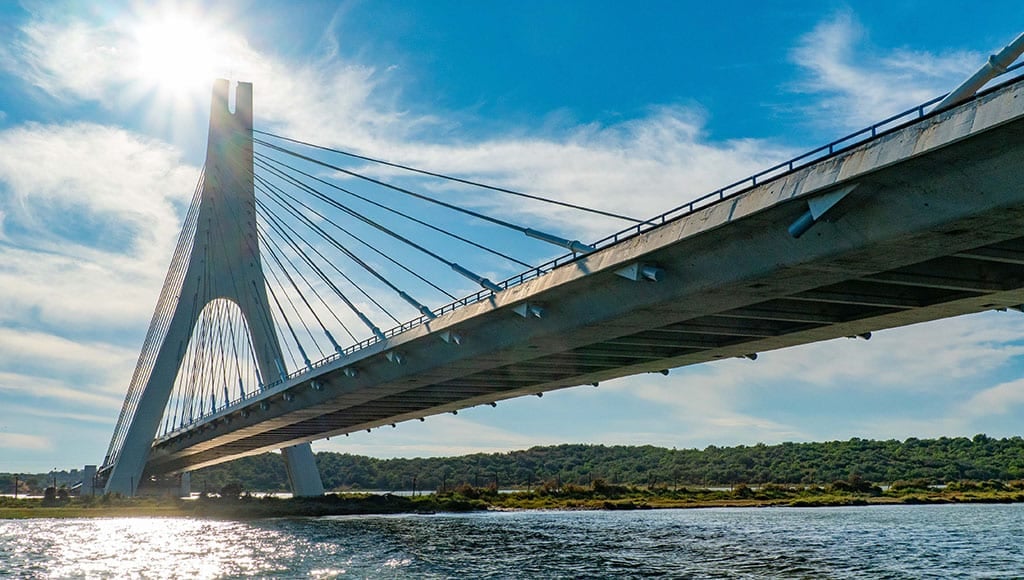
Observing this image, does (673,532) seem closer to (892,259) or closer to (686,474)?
(892,259)

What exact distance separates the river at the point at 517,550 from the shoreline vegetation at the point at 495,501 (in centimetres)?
1514

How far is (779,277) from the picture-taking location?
87.7ft

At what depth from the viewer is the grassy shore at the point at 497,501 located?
256ft

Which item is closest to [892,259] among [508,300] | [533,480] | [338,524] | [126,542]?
[508,300]

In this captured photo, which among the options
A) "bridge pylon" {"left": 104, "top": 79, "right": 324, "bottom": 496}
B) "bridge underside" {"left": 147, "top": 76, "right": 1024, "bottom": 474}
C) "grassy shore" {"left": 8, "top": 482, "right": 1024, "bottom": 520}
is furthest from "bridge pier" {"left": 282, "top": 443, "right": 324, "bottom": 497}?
"bridge underside" {"left": 147, "top": 76, "right": 1024, "bottom": 474}

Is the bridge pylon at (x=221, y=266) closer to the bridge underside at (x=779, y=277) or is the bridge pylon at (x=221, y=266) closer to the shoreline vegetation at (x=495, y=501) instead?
the shoreline vegetation at (x=495, y=501)

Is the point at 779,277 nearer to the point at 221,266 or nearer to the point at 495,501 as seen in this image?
the point at 221,266

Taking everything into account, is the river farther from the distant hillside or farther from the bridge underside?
the distant hillside

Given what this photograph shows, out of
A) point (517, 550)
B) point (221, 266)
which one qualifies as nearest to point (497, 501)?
point (221, 266)

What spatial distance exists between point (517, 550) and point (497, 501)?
66.6 metres

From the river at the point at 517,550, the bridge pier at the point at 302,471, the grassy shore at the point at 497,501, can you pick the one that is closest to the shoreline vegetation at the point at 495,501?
the grassy shore at the point at 497,501

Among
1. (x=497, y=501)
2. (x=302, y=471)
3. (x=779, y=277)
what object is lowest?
(x=497, y=501)

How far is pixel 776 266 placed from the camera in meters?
26.0

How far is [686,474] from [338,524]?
401ft
